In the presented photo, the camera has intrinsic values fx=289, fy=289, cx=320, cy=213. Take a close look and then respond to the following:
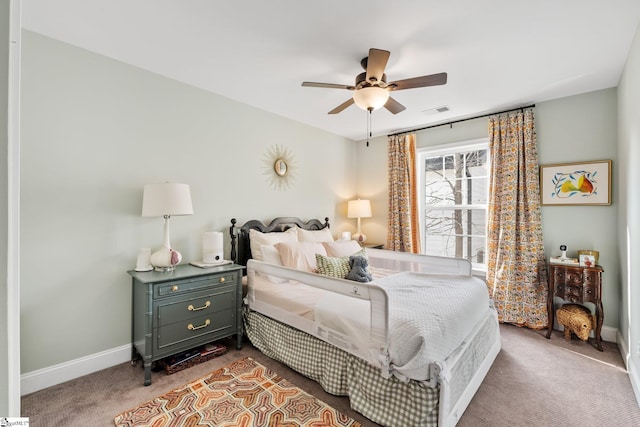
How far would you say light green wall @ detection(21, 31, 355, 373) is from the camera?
2051 mm

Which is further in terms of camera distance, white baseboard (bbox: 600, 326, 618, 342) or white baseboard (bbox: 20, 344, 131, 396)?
white baseboard (bbox: 600, 326, 618, 342)

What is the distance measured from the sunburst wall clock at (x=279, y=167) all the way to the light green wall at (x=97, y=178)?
0.47 m

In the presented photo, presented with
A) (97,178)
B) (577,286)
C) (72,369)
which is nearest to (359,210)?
(577,286)

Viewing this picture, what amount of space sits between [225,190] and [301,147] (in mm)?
1304

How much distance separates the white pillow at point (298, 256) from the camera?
2.87 meters

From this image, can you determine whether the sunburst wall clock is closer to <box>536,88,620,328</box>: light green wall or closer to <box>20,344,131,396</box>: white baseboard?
<box>20,344,131,396</box>: white baseboard

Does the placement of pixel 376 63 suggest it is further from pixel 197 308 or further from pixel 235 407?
pixel 235 407

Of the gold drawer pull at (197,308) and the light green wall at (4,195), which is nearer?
the light green wall at (4,195)

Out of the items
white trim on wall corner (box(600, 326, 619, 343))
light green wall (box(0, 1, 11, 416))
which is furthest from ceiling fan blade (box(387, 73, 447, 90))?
white trim on wall corner (box(600, 326, 619, 343))

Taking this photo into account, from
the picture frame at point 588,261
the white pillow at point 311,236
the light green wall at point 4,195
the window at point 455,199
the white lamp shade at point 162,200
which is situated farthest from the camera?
the window at point 455,199

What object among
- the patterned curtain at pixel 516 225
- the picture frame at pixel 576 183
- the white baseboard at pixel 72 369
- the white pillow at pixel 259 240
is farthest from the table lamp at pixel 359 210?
the white baseboard at pixel 72 369

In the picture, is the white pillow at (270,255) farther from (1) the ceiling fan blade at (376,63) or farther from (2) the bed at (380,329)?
(1) the ceiling fan blade at (376,63)

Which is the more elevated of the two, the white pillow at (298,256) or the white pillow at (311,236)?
the white pillow at (311,236)

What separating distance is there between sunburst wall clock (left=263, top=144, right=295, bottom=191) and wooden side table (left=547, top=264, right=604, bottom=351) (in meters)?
3.07
